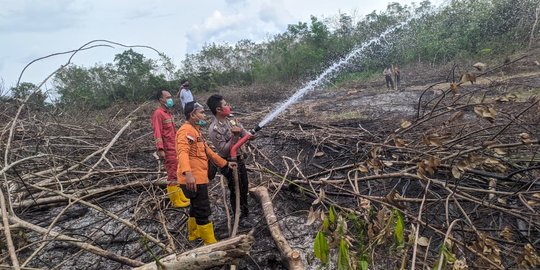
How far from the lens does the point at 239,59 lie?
88.7 ft

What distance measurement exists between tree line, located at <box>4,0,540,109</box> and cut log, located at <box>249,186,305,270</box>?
16751mm

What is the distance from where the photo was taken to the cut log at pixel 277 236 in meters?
2.71

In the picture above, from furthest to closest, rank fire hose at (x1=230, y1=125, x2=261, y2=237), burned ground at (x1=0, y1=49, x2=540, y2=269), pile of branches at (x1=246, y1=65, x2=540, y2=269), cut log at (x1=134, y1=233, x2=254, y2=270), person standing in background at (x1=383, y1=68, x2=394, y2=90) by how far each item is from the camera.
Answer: person standing in background at (x1=383, y1=68, x2=394, y2=90) < fire hose at (x1=230, y1=125, x2=261, y2=237) < burned ground at (x1=0, y1=49, x2=540, y2=269) < cut log at (x1=134, y1=233, x2=254, y2=270) < pile of branches at (x1=246, y1=65, x2=540, y2=269)

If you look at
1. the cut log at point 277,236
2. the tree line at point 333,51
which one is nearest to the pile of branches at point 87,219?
the cut log at point 277,236

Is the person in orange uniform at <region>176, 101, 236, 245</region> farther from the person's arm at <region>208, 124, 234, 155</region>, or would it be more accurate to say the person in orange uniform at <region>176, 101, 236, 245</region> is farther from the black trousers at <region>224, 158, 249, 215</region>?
the black trousers at <region>224, 158, 249, 215</region>

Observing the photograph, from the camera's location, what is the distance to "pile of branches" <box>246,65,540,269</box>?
2.22 m

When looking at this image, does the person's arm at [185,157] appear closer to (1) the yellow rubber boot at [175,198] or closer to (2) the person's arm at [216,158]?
(2) the person's arm at [216,158]

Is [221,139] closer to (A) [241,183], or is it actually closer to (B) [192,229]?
(A) [241,183]

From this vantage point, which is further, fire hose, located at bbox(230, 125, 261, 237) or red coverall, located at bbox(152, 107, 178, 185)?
red coverall, located at bbox(152, 107, 178, 185)

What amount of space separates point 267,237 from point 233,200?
1.79ft

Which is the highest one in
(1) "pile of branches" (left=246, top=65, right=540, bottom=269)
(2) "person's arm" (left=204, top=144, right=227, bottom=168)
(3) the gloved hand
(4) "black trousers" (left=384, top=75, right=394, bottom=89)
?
(2) "person's arm" (left=204, top=144, right=227, bottom=168)

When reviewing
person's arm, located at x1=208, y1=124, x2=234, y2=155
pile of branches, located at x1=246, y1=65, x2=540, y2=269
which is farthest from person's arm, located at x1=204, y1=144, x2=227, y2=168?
pile of branches, located at x1=246, y1=65, x2=540, y2=269

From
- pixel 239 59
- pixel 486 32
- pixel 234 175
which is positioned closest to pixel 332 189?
pixel 234 175

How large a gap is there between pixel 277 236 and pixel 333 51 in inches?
857
